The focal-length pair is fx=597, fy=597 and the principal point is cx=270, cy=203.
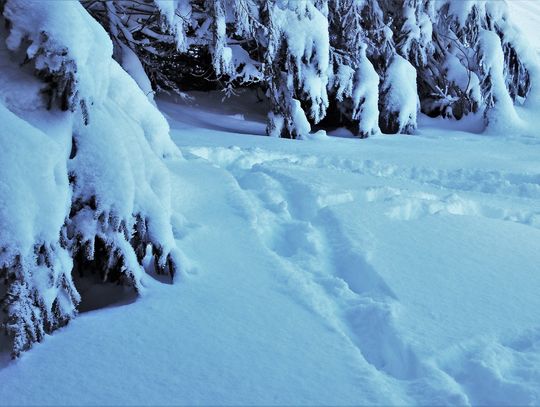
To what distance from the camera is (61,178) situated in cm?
195

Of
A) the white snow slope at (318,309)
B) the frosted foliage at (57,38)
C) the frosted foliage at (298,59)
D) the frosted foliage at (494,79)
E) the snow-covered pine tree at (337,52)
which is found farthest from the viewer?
the frosted foliage at (494,79)

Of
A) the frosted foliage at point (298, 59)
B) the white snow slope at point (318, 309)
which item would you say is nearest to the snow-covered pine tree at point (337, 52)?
the frosted foliage at point (298, 59)

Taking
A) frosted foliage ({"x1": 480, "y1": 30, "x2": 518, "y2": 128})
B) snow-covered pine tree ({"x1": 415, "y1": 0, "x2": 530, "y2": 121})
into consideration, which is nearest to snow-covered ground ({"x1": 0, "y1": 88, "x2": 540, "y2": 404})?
frosted foliage ({"x1": 480, "y1": 30, "x2": 518, "y2": 128})

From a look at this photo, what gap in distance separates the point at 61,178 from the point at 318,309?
1014mm

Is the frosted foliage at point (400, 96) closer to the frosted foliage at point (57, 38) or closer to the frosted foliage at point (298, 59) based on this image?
the frosted foliage at point (298, 59)

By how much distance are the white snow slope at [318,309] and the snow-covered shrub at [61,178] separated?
0.50ft

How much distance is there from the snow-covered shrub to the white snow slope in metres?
→ 0.15

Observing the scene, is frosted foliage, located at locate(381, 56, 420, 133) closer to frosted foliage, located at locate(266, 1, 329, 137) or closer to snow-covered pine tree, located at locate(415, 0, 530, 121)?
snow-covered pine tree, located at locate(415, 0, 530, 121)

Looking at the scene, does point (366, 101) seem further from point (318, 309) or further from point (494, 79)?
point (318, 309)

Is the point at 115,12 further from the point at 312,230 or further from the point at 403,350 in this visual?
the point at 403,350

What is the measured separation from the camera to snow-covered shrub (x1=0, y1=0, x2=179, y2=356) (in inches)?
69.7

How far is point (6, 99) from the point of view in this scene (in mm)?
2014

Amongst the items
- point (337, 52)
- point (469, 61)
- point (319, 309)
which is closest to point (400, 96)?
point (337, 52)

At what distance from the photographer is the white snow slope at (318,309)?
1.71 m
